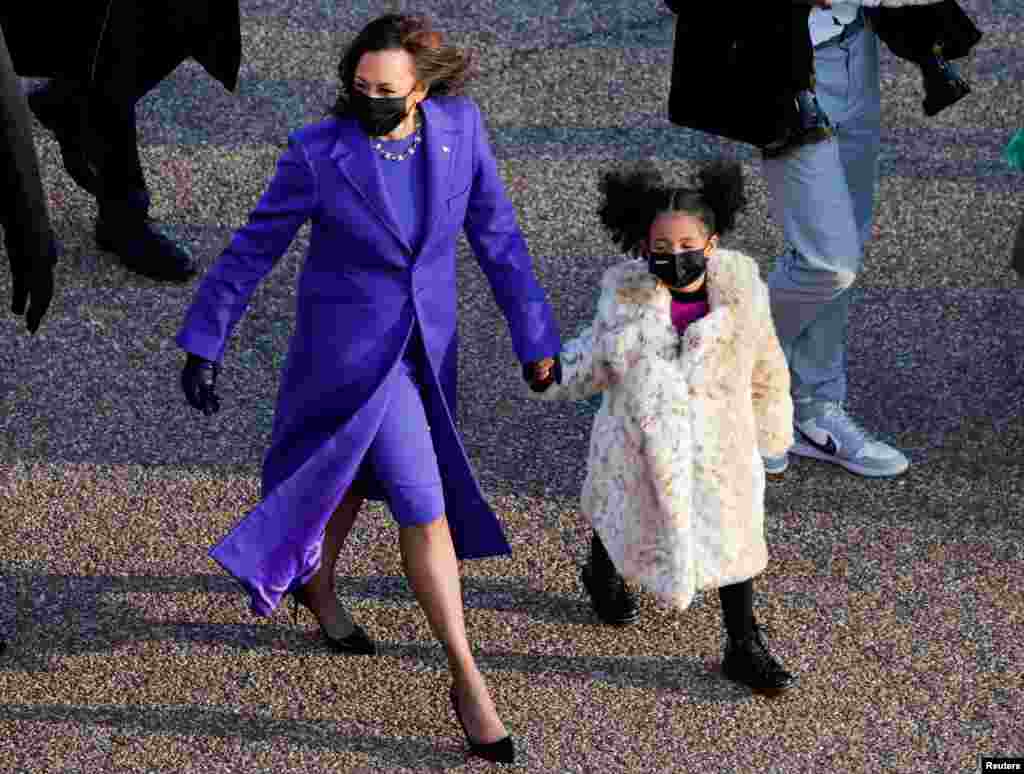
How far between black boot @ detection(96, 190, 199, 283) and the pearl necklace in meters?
2.40

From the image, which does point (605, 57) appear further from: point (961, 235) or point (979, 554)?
point (979, 554)

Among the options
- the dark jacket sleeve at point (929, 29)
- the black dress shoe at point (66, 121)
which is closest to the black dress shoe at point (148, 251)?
the black dress shoe at point (66, 121)

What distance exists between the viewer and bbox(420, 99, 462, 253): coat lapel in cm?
431

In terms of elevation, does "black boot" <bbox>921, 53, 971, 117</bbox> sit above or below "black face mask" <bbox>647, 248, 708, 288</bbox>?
above

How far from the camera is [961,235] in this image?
6.89 meters

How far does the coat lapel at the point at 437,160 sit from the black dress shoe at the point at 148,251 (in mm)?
2413

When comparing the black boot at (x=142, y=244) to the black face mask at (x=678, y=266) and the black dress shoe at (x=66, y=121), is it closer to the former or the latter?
the black dress shoe at (x=66, y=121)

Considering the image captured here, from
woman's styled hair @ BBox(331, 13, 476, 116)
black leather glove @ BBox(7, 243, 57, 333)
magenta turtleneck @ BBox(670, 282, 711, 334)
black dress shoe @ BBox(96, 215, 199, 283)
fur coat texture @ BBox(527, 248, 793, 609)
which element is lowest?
black dress shoe @ BBox(96, 215, 199, 283)

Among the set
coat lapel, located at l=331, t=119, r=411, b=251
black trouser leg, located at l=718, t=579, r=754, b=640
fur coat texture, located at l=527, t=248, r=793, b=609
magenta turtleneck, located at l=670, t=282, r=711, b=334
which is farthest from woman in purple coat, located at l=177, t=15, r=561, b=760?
black trouser leg, located at l=718, t=579, r=754, b=640

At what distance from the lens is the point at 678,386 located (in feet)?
14.3

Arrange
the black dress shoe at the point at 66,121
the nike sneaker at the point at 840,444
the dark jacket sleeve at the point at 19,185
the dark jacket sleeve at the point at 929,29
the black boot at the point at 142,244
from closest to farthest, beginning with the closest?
the dark jacket sleeve at the point at 19,185, the dark jacket sleeve at the point at 929,29, the nike sneaker at the point at 840,444, the black dress shoe at the point at 66,121, the black boot at the point at 142,244

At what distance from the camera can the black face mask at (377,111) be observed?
13.9 ft

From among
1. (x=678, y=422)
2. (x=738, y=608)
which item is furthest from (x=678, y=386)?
(x=738, y=608)

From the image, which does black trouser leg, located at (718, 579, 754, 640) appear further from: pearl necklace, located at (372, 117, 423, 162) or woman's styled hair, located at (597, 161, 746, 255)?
pearl necklace, located at (372, 117, 423, 162)
